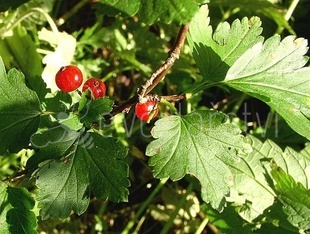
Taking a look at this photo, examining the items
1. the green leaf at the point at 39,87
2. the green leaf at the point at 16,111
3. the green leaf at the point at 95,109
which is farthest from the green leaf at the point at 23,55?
the green leaf at the point at 95,109

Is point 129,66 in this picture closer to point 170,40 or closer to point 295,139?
point 170,40

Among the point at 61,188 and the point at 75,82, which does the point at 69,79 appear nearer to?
the point at 75,82

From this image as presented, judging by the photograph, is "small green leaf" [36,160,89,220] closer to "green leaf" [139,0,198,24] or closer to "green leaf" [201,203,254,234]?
"green leaf" [139,0,198,24]

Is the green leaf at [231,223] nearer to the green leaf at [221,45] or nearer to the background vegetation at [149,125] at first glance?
the background vegetation at [149,125]

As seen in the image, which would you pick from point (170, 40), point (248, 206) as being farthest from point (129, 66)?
point (248, 206)

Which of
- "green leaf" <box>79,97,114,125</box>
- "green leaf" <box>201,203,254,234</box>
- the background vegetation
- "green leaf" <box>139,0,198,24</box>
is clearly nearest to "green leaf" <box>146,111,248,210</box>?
the background vegetation

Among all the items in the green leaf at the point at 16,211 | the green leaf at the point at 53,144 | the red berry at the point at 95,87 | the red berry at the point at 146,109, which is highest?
the red berry at the point at 95,87
